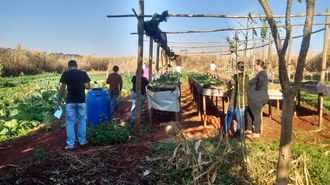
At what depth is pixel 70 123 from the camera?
7281 millimetres

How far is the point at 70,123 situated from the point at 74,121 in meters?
0.11

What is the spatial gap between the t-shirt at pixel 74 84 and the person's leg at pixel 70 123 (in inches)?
5.7

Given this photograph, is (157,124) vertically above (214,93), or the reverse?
(214,93)

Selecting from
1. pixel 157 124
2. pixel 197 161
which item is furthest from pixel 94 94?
pixel 197 161

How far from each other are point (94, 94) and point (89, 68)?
41380 mm

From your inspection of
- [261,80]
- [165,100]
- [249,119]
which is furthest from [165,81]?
[261,80]

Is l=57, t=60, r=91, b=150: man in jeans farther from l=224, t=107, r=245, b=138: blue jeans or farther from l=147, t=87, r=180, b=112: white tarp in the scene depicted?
l=224, t=107, r=245, b=138: blue jeans

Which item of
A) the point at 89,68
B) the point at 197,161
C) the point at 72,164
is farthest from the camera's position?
the point at 89,68

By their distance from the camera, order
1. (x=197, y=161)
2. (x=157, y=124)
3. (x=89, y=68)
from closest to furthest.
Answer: (x=197, y=161), (x=157, y=124), (x=89, y=68)

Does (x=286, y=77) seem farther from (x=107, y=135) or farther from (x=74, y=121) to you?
(x=74, y=121)

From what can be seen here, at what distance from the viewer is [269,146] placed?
661 cm

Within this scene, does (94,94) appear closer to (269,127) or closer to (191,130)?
(191,130)

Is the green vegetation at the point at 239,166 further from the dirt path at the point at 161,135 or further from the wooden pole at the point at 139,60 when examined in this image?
the wooden pole at the point at 139,60

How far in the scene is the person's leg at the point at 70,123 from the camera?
7.17m
